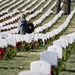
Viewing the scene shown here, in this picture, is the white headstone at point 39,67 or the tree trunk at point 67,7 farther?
the tree trunk at point 67,7

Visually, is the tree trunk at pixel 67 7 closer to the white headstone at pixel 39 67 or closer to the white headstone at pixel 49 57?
the white headstone at pixel 49 57

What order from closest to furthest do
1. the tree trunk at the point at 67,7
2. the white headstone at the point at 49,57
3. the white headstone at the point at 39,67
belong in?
the white headstone at the point at 39,67
the white headstone at the point at 49,57
the tree trunk at the point at 67,7

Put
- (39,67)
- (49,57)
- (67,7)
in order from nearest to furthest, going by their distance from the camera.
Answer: (39,67), (49,57), (67,7)

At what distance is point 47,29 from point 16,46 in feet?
39.5

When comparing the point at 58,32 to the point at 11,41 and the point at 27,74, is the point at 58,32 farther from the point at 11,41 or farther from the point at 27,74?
the point at 27,74

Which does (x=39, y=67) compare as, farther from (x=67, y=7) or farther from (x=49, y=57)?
(x=67, y=7)

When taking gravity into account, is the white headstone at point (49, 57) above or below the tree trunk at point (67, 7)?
below

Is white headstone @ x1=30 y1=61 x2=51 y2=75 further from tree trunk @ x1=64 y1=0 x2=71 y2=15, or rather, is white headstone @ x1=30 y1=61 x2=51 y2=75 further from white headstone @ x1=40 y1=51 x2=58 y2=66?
tree trunk @ x1=64 y1=0 x2=71 y2=15

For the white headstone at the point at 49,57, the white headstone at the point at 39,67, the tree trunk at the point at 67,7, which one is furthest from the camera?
the tree trunk at the point at 67,7

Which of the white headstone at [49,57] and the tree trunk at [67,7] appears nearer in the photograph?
the white headstone at [49,57]

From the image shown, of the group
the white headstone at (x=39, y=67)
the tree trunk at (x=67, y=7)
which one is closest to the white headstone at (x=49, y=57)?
the white headstone at (x=39, y=67)

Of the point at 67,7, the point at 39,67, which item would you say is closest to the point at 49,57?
the point at 39,67

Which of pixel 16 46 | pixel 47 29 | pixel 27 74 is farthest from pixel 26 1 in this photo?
pixel 27 74

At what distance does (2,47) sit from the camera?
18906 mm
